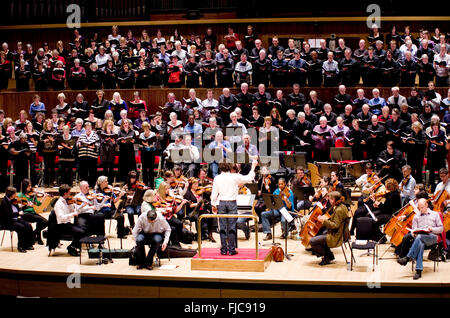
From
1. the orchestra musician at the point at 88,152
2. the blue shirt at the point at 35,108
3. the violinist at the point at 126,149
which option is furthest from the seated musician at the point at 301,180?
the blue shirt at the point at 35,108

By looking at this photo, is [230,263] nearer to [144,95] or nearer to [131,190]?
[131,190]

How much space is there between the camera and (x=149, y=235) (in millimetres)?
8195

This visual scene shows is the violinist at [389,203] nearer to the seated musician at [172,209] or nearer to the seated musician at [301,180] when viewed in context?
the seated musician at [301,180]

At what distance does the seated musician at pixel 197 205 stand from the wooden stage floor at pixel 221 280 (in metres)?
1.06

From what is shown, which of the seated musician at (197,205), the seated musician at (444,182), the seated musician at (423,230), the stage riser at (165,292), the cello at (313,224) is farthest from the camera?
the seated musician at (197,205)

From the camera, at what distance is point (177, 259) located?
8625 mm

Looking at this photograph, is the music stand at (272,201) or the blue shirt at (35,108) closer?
the music stand at (272,201)

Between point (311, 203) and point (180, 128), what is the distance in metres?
3.23

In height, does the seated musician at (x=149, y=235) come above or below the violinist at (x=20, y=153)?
below

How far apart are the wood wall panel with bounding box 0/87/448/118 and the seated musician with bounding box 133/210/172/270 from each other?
5.84 m

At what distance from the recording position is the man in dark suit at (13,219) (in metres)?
9.04

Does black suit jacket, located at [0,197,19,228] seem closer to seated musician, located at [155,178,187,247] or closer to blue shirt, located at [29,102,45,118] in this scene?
seated musician, located at [155,178,187,247]

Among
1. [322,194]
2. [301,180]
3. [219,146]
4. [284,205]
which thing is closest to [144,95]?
[219,146]
